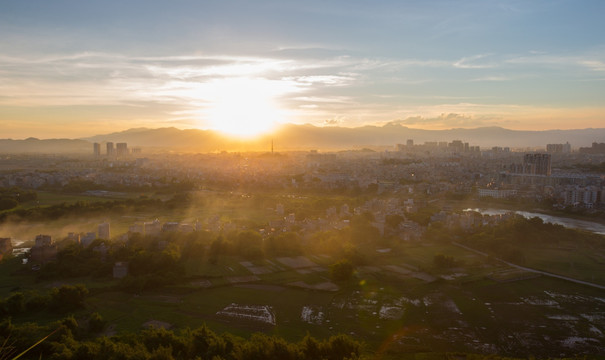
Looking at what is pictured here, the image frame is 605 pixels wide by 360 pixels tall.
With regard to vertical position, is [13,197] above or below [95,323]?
above

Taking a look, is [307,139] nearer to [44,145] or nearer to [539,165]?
[44,145]

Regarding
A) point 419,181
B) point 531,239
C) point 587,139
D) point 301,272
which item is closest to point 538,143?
point 587,139

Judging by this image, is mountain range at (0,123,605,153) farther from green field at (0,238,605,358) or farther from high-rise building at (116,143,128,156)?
green field at (0,238,605,358)

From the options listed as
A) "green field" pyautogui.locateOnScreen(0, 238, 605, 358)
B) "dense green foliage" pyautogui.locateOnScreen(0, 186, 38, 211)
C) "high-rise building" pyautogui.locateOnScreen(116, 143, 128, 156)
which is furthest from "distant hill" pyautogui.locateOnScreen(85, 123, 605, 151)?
"green field" pyautogui.locateOnScreen(0, 238, 605, 358)

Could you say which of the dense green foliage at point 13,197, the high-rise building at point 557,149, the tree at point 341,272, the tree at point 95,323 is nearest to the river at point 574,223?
the tree at point 341,272

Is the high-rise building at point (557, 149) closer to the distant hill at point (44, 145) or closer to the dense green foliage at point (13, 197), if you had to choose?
the dense green foliage at point (13, 197)

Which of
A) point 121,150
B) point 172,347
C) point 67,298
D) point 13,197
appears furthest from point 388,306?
point 121,150

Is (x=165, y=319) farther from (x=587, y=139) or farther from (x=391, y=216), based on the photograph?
(x=587, y=139)

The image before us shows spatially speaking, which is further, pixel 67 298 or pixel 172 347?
pixel 67 298

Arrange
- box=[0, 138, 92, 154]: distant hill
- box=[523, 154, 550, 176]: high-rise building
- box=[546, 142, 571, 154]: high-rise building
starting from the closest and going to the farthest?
box=[523, 154, 550, 176]: high-rise building < box=[546, 142, 571, 154]: high-rise building < box=[0, 138, 92, 154]: distant hill
